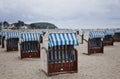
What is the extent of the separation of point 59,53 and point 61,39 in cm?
75

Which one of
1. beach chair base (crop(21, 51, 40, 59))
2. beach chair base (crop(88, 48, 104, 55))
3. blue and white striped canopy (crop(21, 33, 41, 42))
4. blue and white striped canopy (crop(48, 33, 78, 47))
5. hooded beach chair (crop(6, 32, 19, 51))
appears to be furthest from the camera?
hooded beach chair (crop(6, 32, 19, 51))

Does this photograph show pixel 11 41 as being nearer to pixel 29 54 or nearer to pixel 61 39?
pixel 29 54

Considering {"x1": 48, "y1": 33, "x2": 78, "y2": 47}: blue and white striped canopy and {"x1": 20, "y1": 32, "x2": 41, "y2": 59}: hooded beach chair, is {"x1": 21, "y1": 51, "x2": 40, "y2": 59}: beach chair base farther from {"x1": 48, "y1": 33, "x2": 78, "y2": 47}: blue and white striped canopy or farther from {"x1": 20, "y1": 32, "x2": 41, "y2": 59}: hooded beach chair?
{"x1": 48, "y1": 33, "x2": 78, "y2": 47}: blue and white striped canopy

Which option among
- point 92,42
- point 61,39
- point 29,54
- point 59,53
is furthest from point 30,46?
point 61,39

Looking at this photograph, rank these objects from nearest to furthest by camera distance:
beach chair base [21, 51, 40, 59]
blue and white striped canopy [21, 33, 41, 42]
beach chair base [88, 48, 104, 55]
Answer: blue and white striped canopy [21, 33, 41, 42] < beach chair base [21, 51, 40, 59] < beach chair base [88, 48, 104, 55]

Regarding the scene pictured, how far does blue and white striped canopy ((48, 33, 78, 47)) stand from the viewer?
35.0 ft

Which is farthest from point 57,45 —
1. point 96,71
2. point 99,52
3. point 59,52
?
point 99,52

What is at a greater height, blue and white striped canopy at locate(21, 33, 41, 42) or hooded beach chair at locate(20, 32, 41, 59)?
blue and white striped canopy at locate(21, 33, 41, 42)

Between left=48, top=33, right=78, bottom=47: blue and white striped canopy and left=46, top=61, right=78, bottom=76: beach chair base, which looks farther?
left=46, top=61, right=78, bottom=76: beach chair base

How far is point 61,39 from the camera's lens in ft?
35.5

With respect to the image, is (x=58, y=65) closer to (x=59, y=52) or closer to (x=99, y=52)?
(x=59, y=52)

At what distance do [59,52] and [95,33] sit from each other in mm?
9247

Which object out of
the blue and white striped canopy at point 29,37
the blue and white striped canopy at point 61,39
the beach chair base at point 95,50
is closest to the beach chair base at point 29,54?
the blue and white striped canopy at point 29,37

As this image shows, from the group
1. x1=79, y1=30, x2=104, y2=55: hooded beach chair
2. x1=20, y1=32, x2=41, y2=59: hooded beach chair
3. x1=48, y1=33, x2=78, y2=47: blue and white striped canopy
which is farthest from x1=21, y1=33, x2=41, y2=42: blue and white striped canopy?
x1=48, y1=33, x2=78, y2=47: blue and white striped canopy
